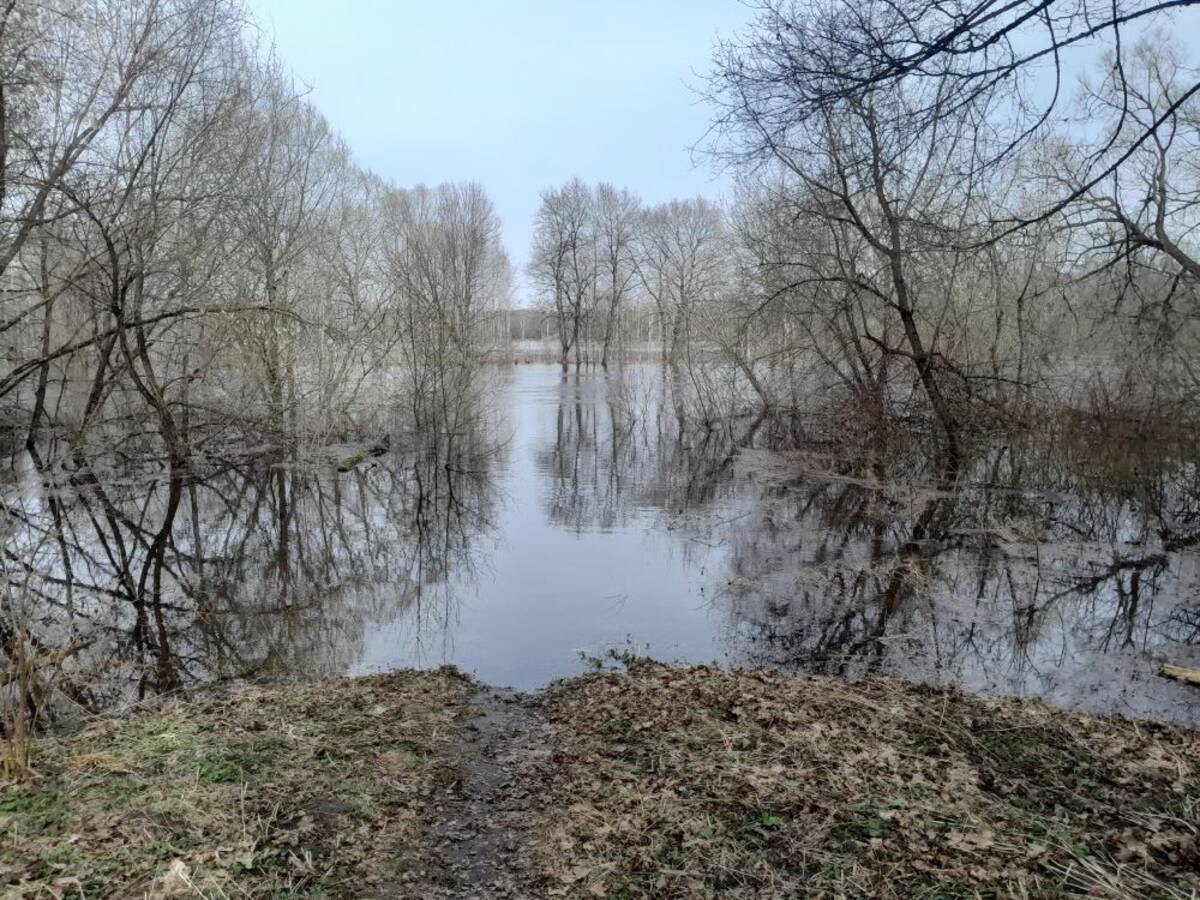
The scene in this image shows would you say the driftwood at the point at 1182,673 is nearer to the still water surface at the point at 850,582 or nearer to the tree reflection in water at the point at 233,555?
the still water surface at the point at 850,582

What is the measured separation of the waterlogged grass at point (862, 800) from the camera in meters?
3.28

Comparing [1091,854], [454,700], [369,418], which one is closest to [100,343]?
[369,418]

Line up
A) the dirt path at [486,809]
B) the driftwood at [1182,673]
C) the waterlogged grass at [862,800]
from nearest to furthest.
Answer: the waterlogged grass at [862,800], the dirt path at [486,809], the driftwood at [1182,673]

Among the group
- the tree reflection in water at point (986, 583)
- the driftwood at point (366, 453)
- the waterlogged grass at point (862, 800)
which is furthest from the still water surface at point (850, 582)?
the driftwood at point (366, 453)

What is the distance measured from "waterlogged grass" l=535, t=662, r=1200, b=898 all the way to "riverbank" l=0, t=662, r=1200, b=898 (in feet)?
0.04

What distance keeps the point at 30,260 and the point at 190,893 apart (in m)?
20.1

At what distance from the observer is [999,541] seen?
35.9ft

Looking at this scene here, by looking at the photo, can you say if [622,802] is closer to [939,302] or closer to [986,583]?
[986,583]

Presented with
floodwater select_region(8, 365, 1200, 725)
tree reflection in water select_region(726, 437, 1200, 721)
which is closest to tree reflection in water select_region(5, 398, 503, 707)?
floodwater select_region(8, 365, 1200, 725)

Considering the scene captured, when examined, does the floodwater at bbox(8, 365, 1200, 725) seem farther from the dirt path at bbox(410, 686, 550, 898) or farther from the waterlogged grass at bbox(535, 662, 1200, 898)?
the waterlogged grass at bbox(535, 662, 1200, 898)

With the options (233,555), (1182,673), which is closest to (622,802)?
(1182,673)

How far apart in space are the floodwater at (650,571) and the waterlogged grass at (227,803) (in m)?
1.90

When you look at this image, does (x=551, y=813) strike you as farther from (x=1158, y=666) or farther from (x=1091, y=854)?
(x=1158, y=666)

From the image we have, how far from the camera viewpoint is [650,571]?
1012 centimetres
